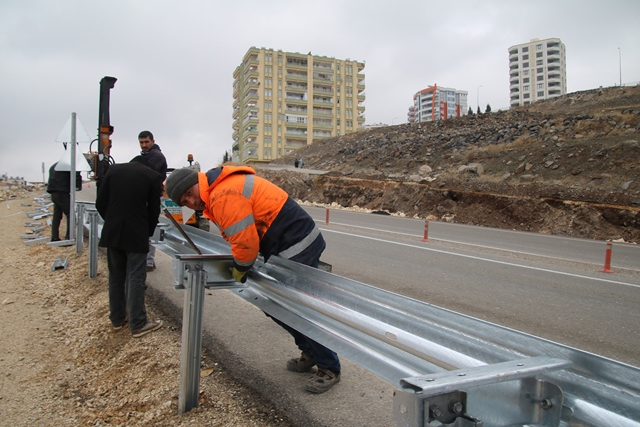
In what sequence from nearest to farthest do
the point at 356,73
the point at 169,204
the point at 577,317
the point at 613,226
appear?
the point at 577,317, the point at 169,204, the point at 613,226, the point at 356,73

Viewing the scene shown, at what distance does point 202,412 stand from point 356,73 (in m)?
93.7

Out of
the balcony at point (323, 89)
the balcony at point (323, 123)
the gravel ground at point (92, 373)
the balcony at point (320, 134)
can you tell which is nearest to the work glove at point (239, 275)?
the gravel ground at point (92, 373)

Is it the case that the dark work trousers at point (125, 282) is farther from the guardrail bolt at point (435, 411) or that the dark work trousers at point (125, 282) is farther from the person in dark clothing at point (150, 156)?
the guardrail bolt at point (435, 411)

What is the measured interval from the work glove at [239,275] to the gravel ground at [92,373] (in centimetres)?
81

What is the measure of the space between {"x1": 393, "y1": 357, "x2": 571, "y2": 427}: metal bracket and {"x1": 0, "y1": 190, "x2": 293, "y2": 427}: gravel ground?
1783 millimetres

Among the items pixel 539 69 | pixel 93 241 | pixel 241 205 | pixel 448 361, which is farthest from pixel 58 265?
pixel 539 69

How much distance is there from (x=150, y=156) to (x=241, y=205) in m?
3.97

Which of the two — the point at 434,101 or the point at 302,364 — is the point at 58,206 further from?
the point at 434,101

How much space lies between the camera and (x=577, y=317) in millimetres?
5777

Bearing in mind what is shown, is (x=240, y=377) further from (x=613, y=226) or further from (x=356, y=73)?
(x=356, y=73)

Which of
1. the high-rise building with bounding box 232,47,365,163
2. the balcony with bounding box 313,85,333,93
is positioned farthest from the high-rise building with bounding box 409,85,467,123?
the balcony with bounding box 313,85,333,93

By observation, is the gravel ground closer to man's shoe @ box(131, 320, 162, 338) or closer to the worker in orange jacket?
man's shoe @ box(131, 320, 162, 338)

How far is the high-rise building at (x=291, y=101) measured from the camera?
82500 millimetres

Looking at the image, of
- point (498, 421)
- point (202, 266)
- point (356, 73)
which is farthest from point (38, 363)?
point (356, 73)
